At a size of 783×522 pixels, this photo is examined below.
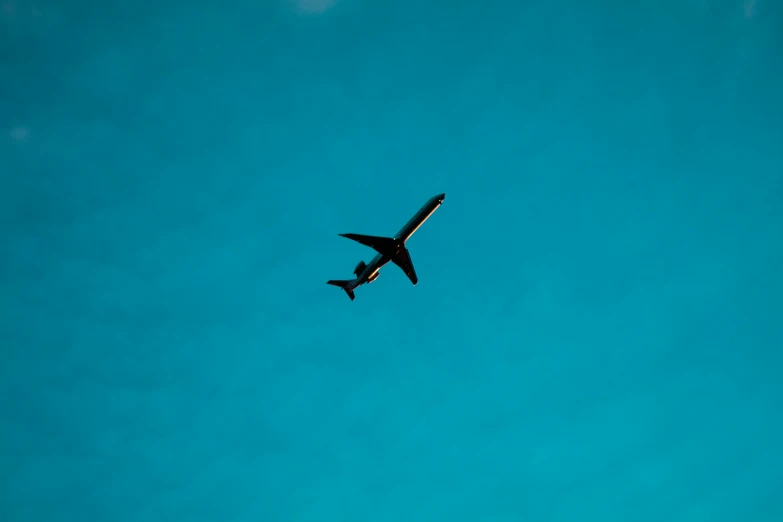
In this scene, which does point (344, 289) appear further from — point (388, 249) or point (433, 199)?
point (433, 199)

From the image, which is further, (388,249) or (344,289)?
(344,289)

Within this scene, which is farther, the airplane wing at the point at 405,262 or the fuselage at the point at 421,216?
the airplane wing at the point at 405,262

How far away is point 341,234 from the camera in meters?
122

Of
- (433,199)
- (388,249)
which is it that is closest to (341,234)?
(388,249)

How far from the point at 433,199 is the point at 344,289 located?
2987cm

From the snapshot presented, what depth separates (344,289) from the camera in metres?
142

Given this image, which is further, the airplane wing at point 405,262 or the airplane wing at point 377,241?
the airplane wing at point 405,262

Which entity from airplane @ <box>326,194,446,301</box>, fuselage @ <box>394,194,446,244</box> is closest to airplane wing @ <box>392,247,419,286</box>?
airplane @ <box>326,194,446,301</box>

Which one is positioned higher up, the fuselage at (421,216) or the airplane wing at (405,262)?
the fuselage at (421,216)

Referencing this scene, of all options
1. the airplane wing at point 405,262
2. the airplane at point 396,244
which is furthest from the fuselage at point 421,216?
the airplane wing at point 405,262

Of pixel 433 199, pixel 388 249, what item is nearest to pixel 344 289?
pixel 388 249

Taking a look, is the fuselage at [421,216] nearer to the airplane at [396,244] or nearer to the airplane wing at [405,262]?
the airplane at [396,244]

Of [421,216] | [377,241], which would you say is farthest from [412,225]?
[377,241]

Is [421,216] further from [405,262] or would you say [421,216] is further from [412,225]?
[405,262]
